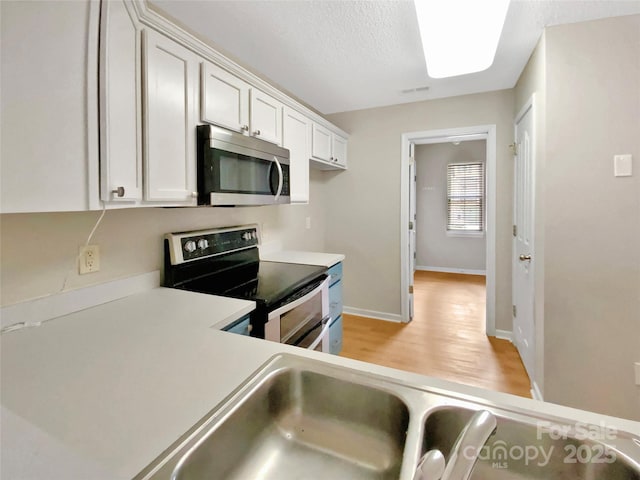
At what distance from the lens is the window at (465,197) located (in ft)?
18.4

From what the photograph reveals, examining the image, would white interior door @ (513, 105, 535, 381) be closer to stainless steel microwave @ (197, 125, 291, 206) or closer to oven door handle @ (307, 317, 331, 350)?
oven door handle @ (307, 317, 331, 350)

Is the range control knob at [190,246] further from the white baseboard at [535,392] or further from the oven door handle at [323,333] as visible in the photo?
the white baseboard at [535,392]

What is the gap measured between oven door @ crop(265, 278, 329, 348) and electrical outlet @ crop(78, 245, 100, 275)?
0.81 metres

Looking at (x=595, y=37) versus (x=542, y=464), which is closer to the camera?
(x=542, y=464)

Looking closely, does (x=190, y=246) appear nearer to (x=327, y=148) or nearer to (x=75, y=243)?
(x=75, y=243)

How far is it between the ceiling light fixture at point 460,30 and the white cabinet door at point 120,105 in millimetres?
1132

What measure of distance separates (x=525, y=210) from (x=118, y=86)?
8.86ft

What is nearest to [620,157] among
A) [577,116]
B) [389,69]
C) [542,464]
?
[577,116]

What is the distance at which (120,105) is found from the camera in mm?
1143

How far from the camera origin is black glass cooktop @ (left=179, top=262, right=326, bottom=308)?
1581mm

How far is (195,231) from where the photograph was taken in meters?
1.89

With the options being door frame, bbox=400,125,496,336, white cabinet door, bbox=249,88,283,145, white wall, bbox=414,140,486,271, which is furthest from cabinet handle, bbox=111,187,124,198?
white wall, bbox=414,140,486,271

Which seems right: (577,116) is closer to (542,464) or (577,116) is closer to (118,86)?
(542,464)

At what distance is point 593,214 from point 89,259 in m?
2.66
